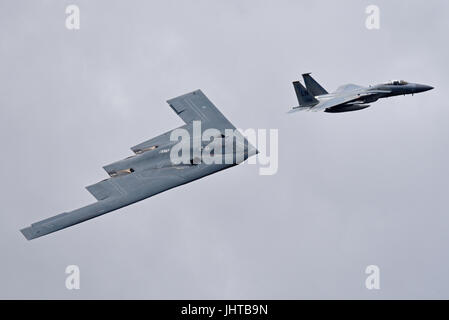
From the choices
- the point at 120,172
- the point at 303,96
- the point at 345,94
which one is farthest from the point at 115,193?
the point at 345,94

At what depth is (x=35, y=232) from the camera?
53938 millimetres

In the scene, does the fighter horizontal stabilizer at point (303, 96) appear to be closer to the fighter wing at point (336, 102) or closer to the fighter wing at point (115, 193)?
the fighter wing at point (336, 102)

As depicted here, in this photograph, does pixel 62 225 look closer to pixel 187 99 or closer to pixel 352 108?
pixel 187 99

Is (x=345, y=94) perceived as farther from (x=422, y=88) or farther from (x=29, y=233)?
(x=29, y=233)

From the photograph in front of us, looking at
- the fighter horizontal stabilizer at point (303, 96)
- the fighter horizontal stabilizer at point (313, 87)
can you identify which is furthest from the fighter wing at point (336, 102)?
the fighter horizontal stabilizer at point (313, 87)

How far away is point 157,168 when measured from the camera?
5881 centimetres

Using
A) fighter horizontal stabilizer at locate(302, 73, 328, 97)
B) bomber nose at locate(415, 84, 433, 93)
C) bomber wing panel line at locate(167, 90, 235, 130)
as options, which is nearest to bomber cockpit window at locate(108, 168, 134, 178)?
bomber wing panel line at locate(167, 90, 235, 130)

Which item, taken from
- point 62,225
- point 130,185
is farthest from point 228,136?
point 62,225

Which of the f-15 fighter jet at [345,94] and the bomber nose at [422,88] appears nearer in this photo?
the f-15 fighter jet at [345,94]

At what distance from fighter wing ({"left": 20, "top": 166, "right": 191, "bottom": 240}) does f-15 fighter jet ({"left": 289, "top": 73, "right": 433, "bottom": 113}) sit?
63.9ft

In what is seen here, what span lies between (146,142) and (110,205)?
29.2 feet

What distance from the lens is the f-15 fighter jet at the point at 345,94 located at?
240ft

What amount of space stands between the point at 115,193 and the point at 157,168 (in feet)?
11.9

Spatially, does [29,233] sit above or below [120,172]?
below
